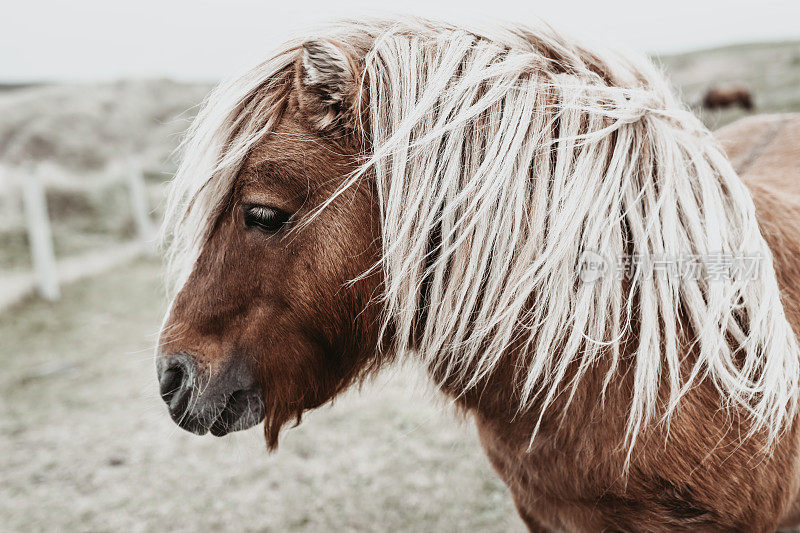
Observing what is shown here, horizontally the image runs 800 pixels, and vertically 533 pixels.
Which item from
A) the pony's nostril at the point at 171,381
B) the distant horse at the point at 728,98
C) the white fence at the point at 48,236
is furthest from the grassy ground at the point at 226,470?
the distant horse at the point at 728,98

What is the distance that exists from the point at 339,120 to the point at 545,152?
462mm

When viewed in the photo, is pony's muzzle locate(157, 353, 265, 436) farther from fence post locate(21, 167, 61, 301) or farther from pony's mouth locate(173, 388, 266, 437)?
fence post locate(21, 167, 61, 301)

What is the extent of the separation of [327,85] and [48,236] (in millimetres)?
7694

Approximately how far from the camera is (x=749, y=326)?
1140 millimetres

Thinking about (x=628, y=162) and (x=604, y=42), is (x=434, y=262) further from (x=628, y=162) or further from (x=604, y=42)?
(x=604, y=42)

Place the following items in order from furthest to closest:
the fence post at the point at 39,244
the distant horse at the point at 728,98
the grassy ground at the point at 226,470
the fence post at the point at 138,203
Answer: the distant horse at the point at 728,98 < the fence post at the point at 138,203 < the fence post at the point at 39,244 < the grassy ground at the point at 226,470

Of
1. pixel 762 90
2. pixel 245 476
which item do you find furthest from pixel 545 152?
pixel 762 90

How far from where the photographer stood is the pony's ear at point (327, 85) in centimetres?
109

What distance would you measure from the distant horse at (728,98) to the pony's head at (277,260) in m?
15.2

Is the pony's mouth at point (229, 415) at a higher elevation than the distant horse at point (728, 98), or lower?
higher

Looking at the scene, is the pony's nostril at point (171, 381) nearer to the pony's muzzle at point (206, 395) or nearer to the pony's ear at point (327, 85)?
the pony's muzzle at point (206, 395)

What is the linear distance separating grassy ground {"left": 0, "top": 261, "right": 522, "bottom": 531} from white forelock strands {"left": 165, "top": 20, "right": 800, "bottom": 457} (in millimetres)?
1389

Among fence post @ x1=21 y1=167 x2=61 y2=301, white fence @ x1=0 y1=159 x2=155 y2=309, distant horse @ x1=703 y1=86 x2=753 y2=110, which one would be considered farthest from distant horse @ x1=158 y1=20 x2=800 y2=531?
distant horse @ x1=703 y1=86 x2=753 y2=110

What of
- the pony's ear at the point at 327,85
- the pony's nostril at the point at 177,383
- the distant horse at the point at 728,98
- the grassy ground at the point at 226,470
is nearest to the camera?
the pony's ear at the point at 327,85
